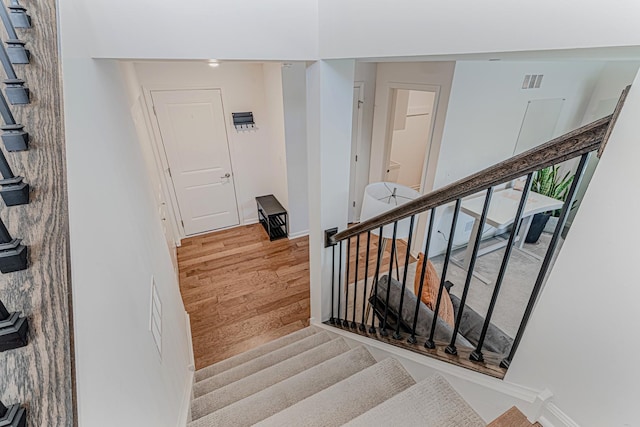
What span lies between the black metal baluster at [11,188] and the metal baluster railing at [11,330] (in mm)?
232

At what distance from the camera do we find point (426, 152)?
133 inches

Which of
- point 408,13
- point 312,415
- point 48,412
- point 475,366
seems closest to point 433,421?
point 475,366

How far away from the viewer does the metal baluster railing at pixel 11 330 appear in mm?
518

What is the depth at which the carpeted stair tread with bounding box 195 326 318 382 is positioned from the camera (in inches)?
89.8

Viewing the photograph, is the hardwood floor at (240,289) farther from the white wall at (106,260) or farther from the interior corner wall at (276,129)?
the white wall at (106,260)

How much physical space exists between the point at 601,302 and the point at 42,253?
129 cm

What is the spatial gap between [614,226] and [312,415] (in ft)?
4.56

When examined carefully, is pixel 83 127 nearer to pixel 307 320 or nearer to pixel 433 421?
pixel 433 421

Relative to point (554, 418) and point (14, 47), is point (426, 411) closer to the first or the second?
point (554, 418)

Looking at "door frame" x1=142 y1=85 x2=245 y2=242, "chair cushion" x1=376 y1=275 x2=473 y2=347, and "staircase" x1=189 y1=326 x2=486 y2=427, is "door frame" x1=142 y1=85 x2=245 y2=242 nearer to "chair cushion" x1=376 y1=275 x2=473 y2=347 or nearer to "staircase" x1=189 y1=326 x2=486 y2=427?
"staircase" x1=189 y1=326 x2=486 y2=427

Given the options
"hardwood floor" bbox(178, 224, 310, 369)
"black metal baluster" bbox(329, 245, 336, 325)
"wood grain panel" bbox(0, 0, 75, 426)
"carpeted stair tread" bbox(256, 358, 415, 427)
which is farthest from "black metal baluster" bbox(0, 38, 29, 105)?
"hardwood floor" bbox(178, 224, 310, 369)

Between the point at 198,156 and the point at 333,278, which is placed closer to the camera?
the point at 333,278

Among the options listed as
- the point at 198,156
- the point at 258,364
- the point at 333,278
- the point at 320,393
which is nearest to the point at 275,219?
the point at 198,156

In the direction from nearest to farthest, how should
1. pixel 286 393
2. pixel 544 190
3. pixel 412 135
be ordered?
1. pixel 286 393
2. pixel 544 190
3. pixel 412 135
